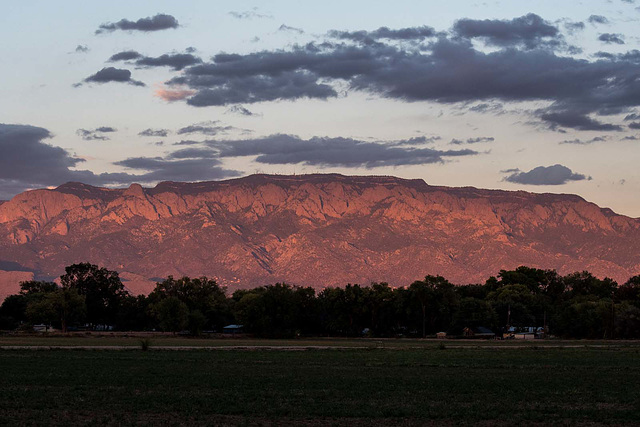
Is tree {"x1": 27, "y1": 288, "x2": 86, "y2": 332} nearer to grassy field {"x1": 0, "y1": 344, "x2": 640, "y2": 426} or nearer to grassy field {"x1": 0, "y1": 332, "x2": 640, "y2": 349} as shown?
grassy field {"x1": 0, "y1": 332, "x2": 640, "y2": 349}

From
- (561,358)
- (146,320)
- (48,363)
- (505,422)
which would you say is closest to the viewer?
(505,422)

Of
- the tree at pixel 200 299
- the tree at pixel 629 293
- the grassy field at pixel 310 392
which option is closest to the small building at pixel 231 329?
the tree at pixel 200 299

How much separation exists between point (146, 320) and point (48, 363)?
13796cm

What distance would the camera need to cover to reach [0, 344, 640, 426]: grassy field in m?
33.6

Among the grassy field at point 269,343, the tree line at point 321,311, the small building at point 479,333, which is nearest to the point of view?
the grassy field at point 269,343

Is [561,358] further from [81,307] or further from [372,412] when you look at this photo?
[81,307]

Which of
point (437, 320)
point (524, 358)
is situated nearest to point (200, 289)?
point (437, 320)

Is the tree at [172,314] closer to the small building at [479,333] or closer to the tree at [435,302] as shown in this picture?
the tree at [435,302]

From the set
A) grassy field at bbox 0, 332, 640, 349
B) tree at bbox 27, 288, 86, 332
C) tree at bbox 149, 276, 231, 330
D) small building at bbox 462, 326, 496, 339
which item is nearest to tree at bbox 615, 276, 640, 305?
small building at bbox 462, 326, 496, 339

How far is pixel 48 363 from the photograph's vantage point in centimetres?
6009

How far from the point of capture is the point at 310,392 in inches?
1652

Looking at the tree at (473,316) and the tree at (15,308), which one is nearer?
the tree at (473,316)

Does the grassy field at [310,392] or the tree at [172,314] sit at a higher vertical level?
the tree at [172,314]

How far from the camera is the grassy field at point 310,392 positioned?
110 feet
